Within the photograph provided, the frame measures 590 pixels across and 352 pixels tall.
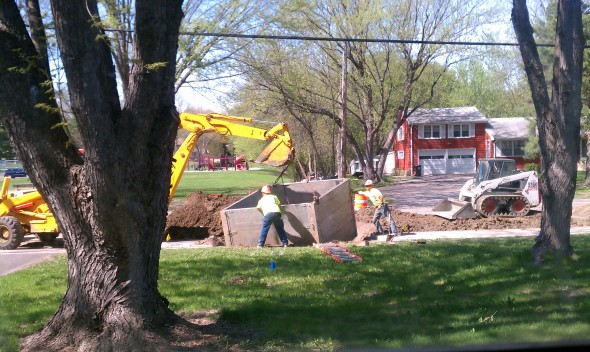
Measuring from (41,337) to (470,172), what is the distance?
55.4 meters

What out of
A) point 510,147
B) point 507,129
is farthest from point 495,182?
point 507,129

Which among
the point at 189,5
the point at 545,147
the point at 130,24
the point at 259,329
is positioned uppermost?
the point at 189,5

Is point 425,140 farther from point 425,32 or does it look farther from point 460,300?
point 460,300

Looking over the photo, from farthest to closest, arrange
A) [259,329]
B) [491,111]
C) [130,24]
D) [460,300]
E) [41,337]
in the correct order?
1. [491,111]
2. [130,24]
3. [460,300]
4. [259,329]
5. [41,337]

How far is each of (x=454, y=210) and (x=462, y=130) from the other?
125 ft

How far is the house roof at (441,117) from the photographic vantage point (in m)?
57.9

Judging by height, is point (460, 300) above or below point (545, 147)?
below

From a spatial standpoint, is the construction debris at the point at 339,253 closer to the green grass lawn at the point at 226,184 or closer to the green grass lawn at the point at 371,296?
the green grass lawn at the point at 371,296

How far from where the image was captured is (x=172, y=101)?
22.2 ft

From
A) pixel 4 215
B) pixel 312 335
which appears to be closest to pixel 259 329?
pixel 312 335

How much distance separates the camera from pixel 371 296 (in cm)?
884

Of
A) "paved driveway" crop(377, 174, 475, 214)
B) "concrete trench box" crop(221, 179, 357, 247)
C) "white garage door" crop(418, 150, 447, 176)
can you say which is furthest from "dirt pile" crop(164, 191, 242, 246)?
"white garage door" crop(418, 150, 447, 176)

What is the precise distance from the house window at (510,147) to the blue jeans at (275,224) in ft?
152

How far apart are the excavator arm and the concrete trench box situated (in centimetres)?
157
